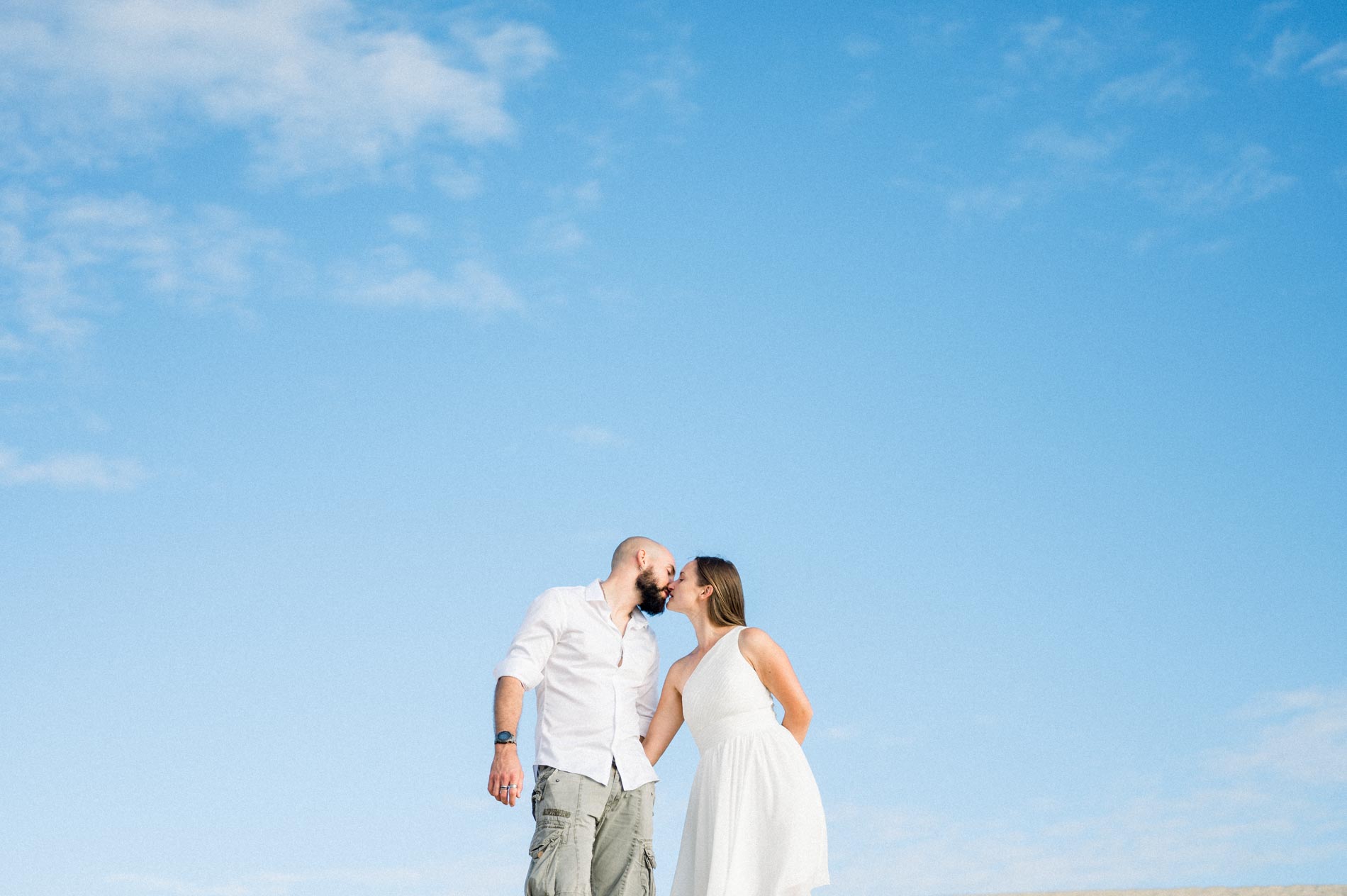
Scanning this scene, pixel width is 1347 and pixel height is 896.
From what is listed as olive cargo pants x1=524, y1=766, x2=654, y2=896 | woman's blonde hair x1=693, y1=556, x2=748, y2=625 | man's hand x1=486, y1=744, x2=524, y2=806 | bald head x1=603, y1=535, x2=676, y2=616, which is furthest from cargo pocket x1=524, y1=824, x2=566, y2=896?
woman's blonde hair x1=693, y1=556, x2=748, y2=625

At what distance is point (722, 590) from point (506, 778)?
172cm

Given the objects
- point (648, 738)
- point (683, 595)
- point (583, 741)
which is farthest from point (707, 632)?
point (583, 741)

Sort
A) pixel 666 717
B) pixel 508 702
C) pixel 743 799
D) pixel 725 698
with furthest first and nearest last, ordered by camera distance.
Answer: pixel 666 717, pixel 725 698, pixel 743 799, pixel 508 702

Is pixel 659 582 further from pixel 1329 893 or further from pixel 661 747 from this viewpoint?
pixel 1329 893

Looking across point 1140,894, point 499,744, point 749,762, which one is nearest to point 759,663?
point 749,762

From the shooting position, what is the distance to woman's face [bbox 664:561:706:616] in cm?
694

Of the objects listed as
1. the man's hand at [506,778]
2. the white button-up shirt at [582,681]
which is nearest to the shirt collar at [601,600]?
the white button-up shirt at [582,681]

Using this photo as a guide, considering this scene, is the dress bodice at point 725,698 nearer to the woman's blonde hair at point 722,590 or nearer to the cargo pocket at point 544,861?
the woman's blonde hair at point 722,590

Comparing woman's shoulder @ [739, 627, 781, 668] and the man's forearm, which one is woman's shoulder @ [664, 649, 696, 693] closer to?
woman's shoulder @ [739, 627, 781, 668]

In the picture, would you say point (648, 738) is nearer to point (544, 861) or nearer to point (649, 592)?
point (649, 592)

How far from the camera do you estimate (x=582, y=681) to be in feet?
20.6

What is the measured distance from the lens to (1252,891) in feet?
40.7

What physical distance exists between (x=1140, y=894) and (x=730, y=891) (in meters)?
7.98

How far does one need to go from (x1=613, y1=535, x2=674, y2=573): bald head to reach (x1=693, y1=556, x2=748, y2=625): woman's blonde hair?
239 millimetres
